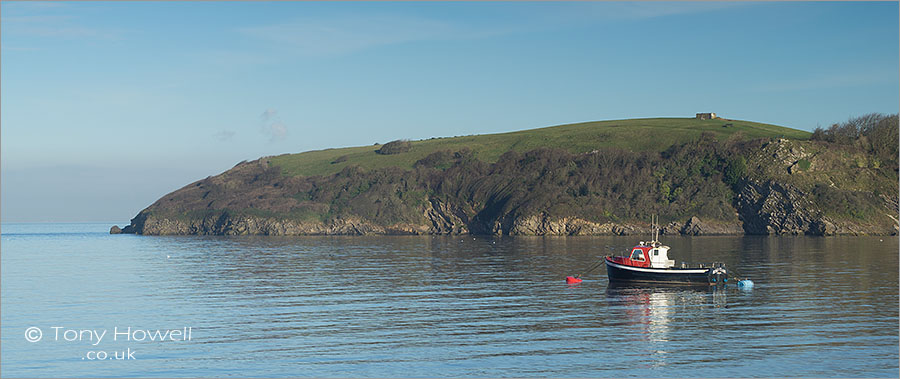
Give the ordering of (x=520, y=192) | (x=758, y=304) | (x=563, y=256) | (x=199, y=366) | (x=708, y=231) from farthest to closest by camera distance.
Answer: (x=520, y=192), (x=708, y=231), (x=563, y=256), (x=758, y=304), (x=199, y=366)

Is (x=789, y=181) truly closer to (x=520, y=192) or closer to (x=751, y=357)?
(x=520, y=192)

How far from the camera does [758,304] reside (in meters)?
49.8

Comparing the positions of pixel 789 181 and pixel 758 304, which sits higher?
pixel 789 181

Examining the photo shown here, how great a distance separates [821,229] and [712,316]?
128070 mm

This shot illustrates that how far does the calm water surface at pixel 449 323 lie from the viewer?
1256 inches

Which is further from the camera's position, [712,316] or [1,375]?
[712,316]

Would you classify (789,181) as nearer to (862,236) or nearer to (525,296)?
(862,236)

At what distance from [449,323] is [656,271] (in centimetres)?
2638

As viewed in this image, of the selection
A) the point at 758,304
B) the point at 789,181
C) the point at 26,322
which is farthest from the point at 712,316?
the point at 789,181

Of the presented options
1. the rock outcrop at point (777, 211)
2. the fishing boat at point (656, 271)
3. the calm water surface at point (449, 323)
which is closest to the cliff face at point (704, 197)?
the rock outcrop at point (777, 211)

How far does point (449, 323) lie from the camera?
42.6m

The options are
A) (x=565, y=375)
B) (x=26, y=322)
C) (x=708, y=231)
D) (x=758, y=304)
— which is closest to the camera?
(x=565, y=375)

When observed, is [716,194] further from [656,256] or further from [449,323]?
[449,323]

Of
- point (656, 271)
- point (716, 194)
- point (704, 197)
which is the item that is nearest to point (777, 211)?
point (716, 194)
